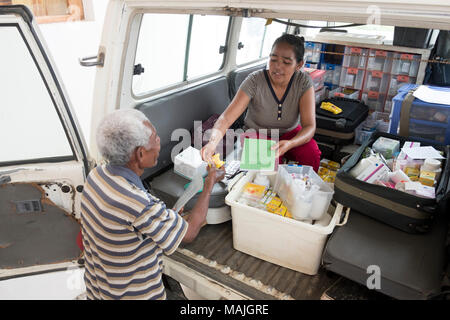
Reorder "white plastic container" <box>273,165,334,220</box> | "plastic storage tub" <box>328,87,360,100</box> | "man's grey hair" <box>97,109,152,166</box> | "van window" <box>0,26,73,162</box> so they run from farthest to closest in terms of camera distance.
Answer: "plastic storage tub" <box>328,87,360,100</box> < "white plastic container" <box>273,165,334,220</box> < "van window" <box>0,26,73,162</box> < "man's grey hair" <box>97,109,152,166</box>

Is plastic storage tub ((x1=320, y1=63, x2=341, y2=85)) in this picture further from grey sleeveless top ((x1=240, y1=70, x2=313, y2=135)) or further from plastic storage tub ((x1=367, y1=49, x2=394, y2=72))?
grey sleeveless top ((x1=240, y1=70, x2=313, y2=135))

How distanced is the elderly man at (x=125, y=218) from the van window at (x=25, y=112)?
0.61 metres

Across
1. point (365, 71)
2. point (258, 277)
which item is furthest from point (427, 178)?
point (365, 71)

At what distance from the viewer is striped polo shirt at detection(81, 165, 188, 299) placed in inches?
56.2

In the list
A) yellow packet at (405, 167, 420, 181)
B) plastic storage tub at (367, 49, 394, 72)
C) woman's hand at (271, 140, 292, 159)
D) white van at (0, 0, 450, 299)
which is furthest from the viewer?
plastic storage tub at (367, 49, 394, 72)

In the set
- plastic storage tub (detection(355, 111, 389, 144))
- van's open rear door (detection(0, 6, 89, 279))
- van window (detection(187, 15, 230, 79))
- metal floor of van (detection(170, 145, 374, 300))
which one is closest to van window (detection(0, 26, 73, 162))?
van's open rear door (detection(0, 6, 89, 279))

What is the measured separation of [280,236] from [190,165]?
0.89 meters

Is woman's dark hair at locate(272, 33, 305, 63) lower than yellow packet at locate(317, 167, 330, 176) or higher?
higher

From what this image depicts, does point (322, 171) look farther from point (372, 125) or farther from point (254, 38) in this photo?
point (254, 38)

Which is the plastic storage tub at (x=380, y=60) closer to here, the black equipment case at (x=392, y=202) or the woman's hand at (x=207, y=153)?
the black equipment case at (x=392, y=202)

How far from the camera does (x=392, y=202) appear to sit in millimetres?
1768

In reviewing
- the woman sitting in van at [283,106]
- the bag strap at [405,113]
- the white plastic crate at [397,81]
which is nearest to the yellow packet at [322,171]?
the woman sitting in van at [283,106]
